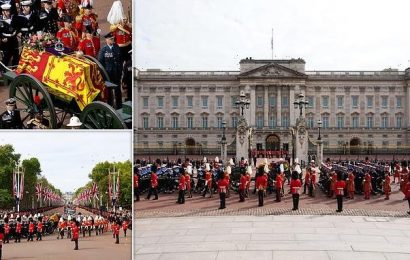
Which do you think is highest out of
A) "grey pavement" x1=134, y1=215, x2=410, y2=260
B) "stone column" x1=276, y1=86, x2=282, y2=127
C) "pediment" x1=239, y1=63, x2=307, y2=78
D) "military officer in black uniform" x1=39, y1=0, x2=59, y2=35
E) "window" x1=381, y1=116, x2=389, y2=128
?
"pediment" x1=239, y1=63, x2=307, y2=78

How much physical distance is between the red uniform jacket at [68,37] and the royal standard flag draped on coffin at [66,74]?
0.54ft

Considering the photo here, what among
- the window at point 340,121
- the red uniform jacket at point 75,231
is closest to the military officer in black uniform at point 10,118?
the red uniform jacket at point 75,231

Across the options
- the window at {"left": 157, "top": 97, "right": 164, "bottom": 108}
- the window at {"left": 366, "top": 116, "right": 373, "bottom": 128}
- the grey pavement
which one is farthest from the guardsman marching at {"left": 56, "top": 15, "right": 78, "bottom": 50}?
the window at {"left": 366, "top": 116, "right": 373, "bottom": 128}

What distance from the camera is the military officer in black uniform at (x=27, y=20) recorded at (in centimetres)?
585

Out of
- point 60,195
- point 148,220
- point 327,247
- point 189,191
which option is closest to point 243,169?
point 189,191

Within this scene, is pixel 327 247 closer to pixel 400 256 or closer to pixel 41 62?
pixel 400 256

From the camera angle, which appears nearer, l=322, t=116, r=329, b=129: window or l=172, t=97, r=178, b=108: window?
l=322, t=116, r=329, b=129: window

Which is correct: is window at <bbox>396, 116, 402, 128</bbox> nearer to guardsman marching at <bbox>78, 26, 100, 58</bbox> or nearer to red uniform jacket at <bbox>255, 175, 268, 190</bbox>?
red uniform jacket at <bbox>255, 175, 268, 190</bbox>

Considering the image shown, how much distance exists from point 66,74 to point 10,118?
751 millimetres

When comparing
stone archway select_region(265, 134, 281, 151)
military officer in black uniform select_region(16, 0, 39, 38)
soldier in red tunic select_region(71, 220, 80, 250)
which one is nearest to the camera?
military officer in black uniform select_region(16, 0, 39, 38)

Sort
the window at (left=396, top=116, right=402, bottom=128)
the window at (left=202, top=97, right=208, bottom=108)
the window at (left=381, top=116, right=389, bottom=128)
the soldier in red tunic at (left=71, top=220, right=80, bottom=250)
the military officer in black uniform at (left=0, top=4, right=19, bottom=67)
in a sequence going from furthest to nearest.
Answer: the window at (left=202, top=97, right=208, bottom=108)
the window at (left=381, top=116, right=389, bottom=128)
the window at (left=396, top=116, right=402, bottom=128)
the soldier in red tunic at (left=71, top=220, right=80, bottom=250)
the military officer in black uniform at (left=0, top=4, right=19, bottom=67)

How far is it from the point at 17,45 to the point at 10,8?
1.40 feet

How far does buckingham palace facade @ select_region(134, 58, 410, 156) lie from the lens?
7119 centimetres

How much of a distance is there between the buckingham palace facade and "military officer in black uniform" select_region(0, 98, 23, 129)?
64.6m
